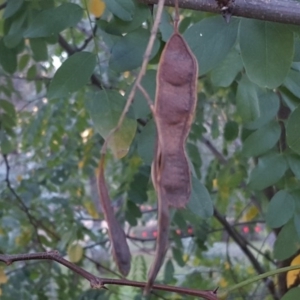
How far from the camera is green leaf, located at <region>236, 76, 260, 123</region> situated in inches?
34.4

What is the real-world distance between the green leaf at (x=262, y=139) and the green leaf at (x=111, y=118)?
35cm

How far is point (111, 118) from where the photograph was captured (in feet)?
2.13

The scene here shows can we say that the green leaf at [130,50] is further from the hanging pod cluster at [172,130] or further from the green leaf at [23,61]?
the green leaf at [23,61]

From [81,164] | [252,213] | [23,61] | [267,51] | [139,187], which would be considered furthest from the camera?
[252,213]

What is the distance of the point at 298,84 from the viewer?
33.8 inches

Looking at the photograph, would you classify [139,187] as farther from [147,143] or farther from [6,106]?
[147,143]

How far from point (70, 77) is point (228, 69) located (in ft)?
0.82

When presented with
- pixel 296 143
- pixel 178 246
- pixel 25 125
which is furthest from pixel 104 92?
pixel 25 125

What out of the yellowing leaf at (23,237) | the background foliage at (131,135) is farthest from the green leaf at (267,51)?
the yellowing leaf at (23,237)

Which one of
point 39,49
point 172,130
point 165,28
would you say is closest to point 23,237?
point 39,49

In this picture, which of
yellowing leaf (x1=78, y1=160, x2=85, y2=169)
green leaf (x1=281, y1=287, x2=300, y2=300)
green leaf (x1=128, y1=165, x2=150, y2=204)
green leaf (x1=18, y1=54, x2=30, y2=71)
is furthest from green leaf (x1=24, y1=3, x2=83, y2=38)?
yellowing leaf (x1=78, y1=160, x2=85, y2=169)

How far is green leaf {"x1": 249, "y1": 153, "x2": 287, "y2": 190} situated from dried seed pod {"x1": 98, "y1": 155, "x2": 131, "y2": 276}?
22.8 inches

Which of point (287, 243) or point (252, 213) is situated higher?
point (252, 213)

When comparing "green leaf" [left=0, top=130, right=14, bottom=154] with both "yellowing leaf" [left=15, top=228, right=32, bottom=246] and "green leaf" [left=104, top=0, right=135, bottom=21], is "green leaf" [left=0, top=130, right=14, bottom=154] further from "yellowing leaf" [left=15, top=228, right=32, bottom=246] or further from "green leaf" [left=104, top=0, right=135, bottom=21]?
"green leaf" [left=104, top=0, right=135, bottom=21]
